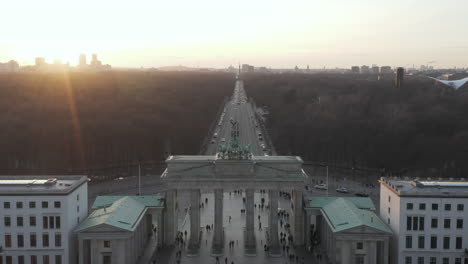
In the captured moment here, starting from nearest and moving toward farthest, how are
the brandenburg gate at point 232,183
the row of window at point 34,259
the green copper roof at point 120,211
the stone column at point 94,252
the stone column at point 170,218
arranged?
the row of window at point 34,259, the stone column at point 94,252, the green copper roof at point 120,211, the brandenburg gate at point 232,183, the stone column at point 170,218

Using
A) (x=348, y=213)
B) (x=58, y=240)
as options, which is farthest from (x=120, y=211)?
(x=348, y=213)

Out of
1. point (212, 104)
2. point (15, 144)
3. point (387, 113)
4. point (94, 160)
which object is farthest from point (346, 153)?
point (212, 104)

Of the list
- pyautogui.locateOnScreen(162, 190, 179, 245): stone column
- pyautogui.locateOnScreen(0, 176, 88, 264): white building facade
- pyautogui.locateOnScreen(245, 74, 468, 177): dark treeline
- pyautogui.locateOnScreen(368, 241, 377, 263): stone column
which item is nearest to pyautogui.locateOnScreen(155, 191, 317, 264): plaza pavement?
pyautogui.locateOnScreen(162, 190, 179, 245): stone column

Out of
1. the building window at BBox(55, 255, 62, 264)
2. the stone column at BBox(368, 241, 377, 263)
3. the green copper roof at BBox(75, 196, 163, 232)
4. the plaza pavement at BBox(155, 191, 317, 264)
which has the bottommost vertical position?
the plaza pavement at BBox(155, 191, 317, 264)

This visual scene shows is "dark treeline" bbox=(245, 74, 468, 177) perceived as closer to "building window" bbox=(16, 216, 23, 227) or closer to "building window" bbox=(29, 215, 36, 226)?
"building window" bbox=(29, 215, 36, 226)

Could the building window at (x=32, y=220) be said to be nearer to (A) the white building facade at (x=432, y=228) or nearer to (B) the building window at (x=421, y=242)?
(A) the white building facade at (x=432, y=228)

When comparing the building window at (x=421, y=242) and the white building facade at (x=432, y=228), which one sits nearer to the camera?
the white building facade at (x=432, y=228)

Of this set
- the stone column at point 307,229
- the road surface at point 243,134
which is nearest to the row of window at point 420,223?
the stone column at point 307,229

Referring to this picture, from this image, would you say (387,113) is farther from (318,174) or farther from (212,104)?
(212,104)

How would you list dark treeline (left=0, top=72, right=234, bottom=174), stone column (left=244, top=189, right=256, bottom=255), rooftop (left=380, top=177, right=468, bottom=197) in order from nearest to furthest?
rooftop (left=380, top=177, right=468, bottom=197) → stone column (left=244, top=189, right=256, bottom=255) → dark treeline (left=0, top=72, right=234, bottom=174)
